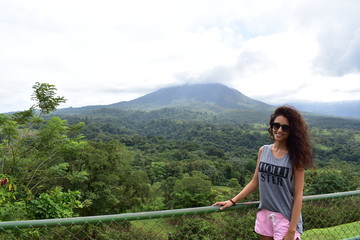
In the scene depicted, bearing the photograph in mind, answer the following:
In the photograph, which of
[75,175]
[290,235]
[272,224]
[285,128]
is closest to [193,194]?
[75,175]

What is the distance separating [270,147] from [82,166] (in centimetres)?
1478

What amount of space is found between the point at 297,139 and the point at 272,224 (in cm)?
69

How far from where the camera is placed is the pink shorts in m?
1.76

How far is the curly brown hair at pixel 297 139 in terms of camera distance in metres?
1.71

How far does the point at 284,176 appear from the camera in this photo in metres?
1.71

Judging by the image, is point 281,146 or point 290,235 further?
point 281,146

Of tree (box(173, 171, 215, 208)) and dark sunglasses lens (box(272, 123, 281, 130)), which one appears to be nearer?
dark sunglasses lens (box(272, 123, 281, 130))

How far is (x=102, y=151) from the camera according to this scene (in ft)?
52.4

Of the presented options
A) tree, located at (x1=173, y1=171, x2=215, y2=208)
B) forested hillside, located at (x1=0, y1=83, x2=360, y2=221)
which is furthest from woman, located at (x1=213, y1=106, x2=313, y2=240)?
tree, located at (x1=173, y1=171, x2=215, y2=208)

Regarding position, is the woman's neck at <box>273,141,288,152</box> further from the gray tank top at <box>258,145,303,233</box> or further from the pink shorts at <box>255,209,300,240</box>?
the pink shorts at <box>255,209,300,240</box>

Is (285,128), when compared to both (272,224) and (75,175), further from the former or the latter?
(75,175)

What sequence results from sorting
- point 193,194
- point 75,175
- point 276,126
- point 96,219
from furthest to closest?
point 193,194
point 75,175
point 276,126
point 96,219

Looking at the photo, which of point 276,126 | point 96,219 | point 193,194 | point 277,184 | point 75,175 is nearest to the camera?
point 96,219

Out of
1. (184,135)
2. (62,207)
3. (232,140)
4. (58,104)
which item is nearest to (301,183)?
(62,207)
